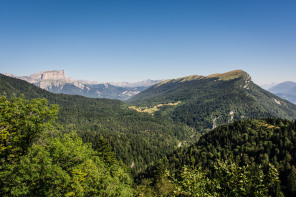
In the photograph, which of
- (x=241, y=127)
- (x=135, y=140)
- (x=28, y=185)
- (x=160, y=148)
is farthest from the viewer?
(x=160, y=148)

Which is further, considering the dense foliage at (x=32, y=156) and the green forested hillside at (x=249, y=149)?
the green forested hillside at (x=249, y=149)

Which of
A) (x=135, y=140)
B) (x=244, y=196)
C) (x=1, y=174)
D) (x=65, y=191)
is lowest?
(x=135, y=140)

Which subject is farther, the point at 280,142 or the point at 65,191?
the point at 280,142

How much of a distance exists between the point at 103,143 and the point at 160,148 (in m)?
138

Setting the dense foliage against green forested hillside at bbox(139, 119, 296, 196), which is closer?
the dense foliage

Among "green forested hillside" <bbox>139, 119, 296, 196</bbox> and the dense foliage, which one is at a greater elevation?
the dense foliage

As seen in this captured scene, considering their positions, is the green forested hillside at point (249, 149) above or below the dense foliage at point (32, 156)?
below

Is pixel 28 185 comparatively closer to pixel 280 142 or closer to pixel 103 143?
pixel 103 143

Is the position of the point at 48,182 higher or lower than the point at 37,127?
lower

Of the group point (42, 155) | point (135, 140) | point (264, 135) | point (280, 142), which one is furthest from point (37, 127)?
point (135, 140)

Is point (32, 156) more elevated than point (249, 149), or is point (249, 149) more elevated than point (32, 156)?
point (32, 156)

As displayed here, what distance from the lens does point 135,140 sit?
172625 millimetres

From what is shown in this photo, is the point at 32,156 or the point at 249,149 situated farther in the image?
the point at 249,149

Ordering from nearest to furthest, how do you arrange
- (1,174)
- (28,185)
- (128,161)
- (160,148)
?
(1,174), (28,185), (128,161), (160,148)
